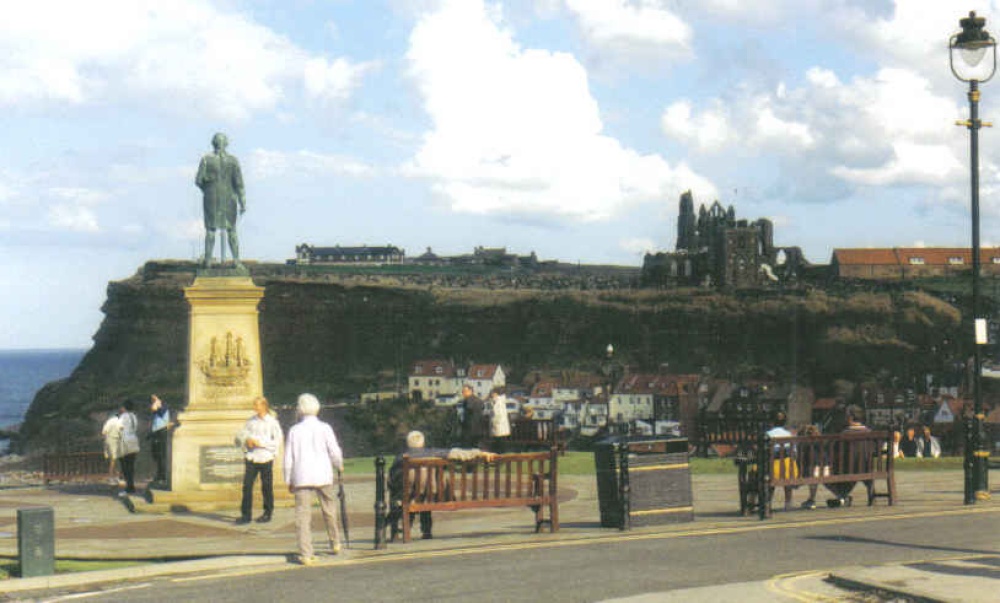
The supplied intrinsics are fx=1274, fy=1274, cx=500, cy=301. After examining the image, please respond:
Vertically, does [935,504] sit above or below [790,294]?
below

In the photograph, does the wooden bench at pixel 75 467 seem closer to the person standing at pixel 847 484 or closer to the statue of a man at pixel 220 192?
the statue of a man at pixel 220 192

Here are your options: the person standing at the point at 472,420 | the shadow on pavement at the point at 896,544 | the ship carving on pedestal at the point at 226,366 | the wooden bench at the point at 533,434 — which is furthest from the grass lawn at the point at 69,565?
the wooden bench at the point at 533,434

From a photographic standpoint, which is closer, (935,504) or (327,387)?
(935,504)

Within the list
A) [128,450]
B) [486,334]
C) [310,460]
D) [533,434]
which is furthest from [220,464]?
[486,334]

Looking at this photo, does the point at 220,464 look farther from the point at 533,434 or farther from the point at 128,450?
the point at 533,434

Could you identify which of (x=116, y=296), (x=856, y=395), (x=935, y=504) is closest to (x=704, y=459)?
(x=935, y=504)

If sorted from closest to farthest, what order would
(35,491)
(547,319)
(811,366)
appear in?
(35,491) < (811,366) < (547,319)

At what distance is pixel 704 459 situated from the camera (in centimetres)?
2497

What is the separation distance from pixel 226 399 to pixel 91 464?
10.8 m

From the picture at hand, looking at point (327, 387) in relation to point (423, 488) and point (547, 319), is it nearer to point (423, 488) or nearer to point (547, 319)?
point (547, 319)

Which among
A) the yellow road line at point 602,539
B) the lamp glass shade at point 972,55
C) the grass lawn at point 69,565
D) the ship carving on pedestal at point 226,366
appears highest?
the lamp glass shade at point 972,55

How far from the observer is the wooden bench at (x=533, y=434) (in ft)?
85.8

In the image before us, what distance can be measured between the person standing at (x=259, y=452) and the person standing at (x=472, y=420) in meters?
6.84

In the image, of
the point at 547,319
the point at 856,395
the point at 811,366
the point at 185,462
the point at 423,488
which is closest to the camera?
the point at 423,488
